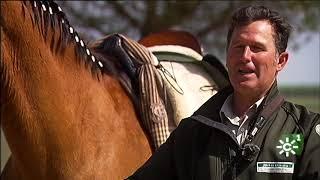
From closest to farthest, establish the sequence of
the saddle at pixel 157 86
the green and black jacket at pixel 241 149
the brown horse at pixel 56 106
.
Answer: the green and black jacket at pixel 241 149, the brown horse at pixel 56 106, the saddle at pixel 157 86

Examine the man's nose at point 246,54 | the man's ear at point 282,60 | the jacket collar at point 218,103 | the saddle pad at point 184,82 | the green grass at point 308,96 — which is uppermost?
the man's nose at point 246,54

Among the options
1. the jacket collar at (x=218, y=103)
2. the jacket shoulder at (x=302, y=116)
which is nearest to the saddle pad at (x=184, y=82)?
the jacket collar at (x=218, y=103)

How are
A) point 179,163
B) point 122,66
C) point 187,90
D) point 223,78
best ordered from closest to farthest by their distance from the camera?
point 179,163
point 122,66
point 187,90
point 223,78

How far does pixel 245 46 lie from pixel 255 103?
0.19 metres

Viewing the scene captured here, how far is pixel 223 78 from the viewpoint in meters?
4.05

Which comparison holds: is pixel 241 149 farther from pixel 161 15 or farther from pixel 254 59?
pixel 161 15

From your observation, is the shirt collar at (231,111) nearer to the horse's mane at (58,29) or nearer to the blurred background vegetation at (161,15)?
the horse's mane at (58,29)

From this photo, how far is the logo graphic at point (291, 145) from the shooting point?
1986 mm

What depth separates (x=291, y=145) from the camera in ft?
6.54

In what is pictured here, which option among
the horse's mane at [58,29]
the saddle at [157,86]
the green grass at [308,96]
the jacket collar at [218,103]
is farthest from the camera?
the green grass at [308,96]

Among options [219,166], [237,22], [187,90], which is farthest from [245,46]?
[187,90]

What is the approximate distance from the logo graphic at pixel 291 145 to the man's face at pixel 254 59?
189 millimetres

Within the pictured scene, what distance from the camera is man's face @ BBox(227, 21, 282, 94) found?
6.77ft

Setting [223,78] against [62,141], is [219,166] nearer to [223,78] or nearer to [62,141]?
[62,141]
